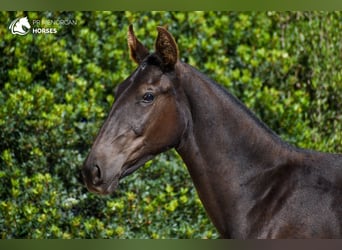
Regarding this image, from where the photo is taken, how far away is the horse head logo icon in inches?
199

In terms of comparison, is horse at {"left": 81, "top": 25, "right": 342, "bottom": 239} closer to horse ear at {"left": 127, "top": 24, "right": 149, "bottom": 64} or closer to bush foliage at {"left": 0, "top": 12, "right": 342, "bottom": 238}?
horse ear at {"left": 127, "top": 24, "right": 149, "bottom": 64}

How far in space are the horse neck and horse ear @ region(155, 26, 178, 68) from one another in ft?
0.25

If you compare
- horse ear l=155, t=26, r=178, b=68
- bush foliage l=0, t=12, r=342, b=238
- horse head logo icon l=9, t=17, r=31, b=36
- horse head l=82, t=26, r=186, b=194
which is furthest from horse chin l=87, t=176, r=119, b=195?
horse head logo icon l=9, t=17, r=31, b=36

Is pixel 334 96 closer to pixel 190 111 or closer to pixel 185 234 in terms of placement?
pixel 185 234

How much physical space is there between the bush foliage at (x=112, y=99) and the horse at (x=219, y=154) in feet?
6.11

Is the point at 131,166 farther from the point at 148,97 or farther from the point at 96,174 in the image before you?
the point at 148,97

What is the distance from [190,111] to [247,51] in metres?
2.15

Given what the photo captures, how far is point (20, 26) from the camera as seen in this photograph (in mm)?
5047

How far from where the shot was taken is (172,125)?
3.56m

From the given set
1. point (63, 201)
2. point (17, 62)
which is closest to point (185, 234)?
point (63, 201)

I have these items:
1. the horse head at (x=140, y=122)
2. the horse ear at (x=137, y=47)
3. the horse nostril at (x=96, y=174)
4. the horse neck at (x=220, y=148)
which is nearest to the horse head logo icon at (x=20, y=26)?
the horse ear at (x=137, y=47)

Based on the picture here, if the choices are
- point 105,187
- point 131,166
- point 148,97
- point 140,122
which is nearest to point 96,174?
point 105,187

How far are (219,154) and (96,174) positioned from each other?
68 centimetres

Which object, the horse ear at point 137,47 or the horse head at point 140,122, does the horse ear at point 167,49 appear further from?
the horse ear at point 137,47
